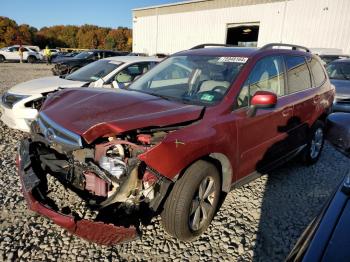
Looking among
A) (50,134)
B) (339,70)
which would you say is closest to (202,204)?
(50,134)

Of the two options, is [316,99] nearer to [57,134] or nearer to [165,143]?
[165,143]

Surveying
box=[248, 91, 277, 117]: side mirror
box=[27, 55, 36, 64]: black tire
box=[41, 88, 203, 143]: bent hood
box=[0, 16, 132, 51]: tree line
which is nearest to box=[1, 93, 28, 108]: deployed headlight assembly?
box=[41, 88, 203, 143]: bent hood

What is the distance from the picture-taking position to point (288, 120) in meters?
3.78

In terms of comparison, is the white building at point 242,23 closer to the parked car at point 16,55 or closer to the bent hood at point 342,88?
the parked car at point 16,55

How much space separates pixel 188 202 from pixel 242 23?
23.7 meters

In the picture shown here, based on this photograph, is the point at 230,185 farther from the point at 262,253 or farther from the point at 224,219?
the point at 262,253

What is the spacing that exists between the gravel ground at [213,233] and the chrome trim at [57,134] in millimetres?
962

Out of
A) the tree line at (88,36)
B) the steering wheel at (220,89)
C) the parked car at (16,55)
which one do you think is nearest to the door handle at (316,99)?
the steering wheel at (220,89)

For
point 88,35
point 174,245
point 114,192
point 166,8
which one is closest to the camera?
point 114,192

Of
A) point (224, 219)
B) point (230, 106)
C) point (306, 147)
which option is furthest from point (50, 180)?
point (306, 147)

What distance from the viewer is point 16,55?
99.8 feet

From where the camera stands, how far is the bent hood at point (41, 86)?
5.39 m

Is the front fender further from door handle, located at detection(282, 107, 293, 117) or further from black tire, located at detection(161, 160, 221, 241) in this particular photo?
door handle, located at detection(282, 107, 293, 117)

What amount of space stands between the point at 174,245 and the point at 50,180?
199cm
